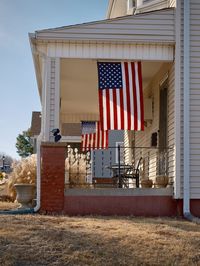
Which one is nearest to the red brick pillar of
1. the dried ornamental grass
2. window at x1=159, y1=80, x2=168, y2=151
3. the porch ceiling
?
the porch ceiling

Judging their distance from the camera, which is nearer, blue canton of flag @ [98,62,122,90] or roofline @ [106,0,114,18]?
blue canton of flag @ [98,62,122,90]

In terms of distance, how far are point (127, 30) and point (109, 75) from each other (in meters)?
1.08

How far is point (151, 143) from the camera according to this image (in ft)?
44.4

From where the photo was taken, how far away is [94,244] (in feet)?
21.0

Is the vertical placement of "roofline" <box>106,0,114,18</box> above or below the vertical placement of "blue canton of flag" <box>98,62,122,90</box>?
above

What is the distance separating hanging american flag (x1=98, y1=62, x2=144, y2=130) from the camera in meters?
10.5

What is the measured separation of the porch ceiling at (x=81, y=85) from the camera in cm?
1209

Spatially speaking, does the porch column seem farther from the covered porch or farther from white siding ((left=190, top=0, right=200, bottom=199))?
white siding ((left=190, top=0, right=200, bottom=199))

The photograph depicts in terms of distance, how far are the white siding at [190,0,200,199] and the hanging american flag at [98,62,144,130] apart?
1.13 m

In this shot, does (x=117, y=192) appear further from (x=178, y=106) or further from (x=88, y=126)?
(x=88, y=126)

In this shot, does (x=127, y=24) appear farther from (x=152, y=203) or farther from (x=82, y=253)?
(x=82, y=253)

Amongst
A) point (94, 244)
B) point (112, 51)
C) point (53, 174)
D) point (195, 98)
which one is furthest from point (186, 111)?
point (94, 244)

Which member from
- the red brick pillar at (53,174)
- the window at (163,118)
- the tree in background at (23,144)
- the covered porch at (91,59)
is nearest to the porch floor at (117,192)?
the covered porch at (91,59)

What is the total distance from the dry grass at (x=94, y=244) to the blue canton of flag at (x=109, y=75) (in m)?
3.68
